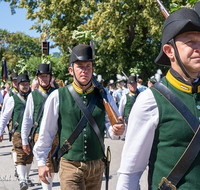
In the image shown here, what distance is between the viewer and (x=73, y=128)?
10.3ft

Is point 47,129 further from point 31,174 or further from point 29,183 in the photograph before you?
point 31,174

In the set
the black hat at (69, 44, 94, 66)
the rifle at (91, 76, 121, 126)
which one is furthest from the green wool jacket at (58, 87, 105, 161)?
the black hat at (69, 44, 94, 66)

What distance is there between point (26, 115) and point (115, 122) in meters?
2.49

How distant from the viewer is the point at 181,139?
1.64 metres

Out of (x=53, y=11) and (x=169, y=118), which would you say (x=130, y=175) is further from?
(x=53, y=11)

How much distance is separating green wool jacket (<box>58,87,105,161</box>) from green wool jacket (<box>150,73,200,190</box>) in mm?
1469

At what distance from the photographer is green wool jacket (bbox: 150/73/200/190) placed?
1637 millimetres

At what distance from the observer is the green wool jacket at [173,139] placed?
5.37 ft

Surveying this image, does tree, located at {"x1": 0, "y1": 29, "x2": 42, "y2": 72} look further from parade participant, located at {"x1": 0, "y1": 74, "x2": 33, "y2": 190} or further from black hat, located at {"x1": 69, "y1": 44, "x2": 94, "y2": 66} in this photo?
black hat, located at {"x1": 69, "y1": 44, "x2": 94, "y2": 66}

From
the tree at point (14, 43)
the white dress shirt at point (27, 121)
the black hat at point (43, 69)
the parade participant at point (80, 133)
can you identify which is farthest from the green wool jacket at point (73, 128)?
the tree at point (14, 43)

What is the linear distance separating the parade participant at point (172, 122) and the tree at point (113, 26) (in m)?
14.4

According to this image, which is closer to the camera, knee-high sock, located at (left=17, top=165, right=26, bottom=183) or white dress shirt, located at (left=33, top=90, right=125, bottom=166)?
white dress shirt, located at (left=33, top=90, right=125, bottom=166)

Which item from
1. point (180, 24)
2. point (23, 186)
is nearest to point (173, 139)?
point (180, 24)

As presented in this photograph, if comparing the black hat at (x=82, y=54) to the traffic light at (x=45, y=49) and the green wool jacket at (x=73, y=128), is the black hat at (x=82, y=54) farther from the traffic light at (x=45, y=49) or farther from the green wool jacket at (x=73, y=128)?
the traffic light at (x=45, y=49)
